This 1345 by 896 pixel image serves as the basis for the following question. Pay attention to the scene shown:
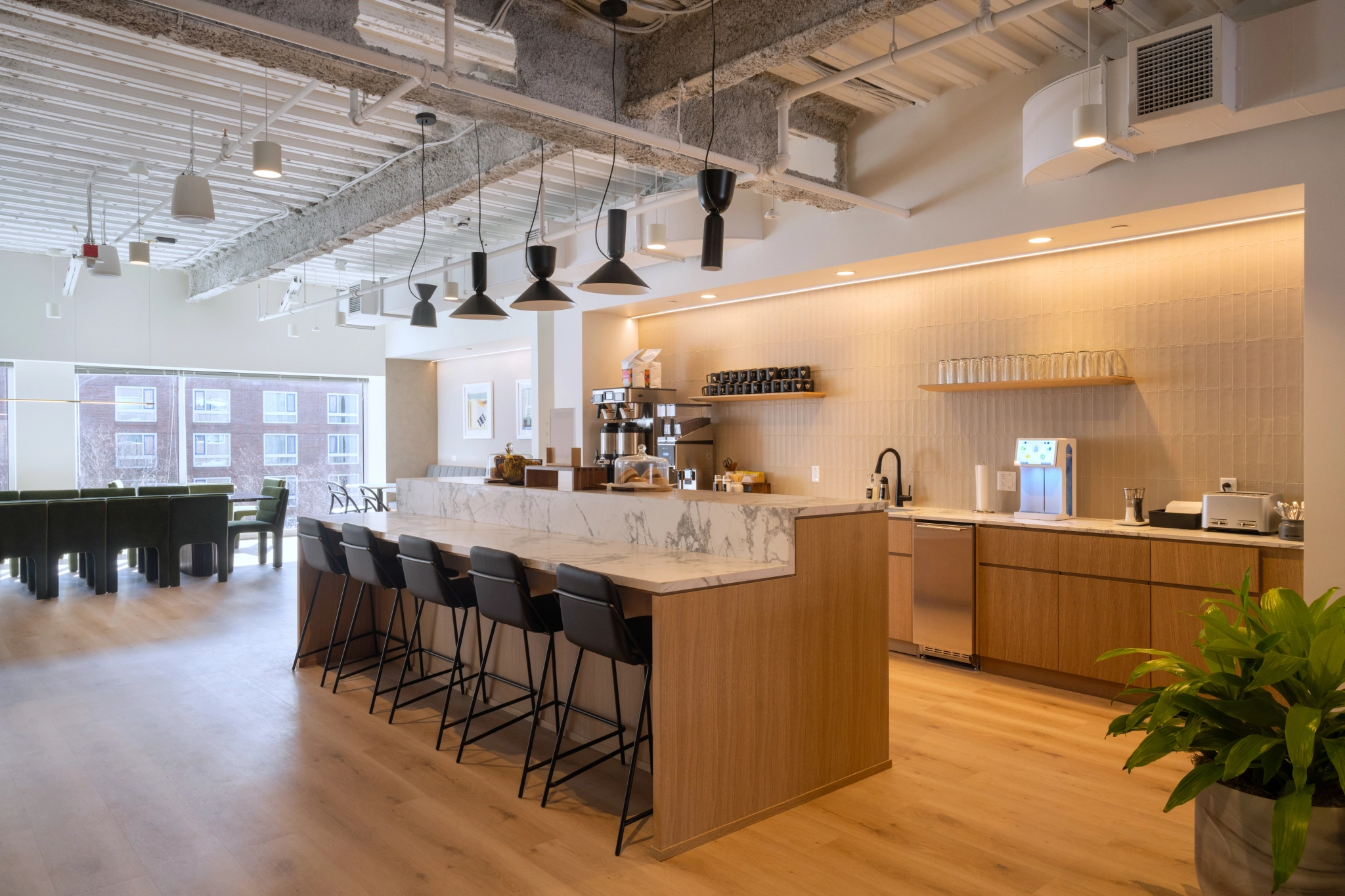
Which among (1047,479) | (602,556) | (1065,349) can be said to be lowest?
(602,556)

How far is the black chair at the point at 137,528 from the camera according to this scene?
7824mm

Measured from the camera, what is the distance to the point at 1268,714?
2375mm

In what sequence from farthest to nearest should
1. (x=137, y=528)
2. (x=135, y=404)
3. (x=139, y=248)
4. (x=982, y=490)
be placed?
(x=135, y=404) → (x=137, y=528) → (x=139, y=248) → (x=982, y=490)

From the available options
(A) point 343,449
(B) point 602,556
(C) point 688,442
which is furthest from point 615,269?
(A) point 343,449

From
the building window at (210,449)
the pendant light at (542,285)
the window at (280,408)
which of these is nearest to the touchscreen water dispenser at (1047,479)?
the pendant light at (542,285)

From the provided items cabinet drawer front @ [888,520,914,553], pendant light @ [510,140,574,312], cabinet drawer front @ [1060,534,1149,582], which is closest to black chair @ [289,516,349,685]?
pendant light @ [510,140,574,312]

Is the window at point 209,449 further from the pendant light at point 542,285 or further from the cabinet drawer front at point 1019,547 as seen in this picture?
the cabinet drawer front at point 1019,547

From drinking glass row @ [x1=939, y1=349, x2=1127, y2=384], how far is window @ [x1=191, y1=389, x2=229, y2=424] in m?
9.49

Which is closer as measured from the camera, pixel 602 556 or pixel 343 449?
pixel 602 556

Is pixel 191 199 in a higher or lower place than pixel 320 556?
higher

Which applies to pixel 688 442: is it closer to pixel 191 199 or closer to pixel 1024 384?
pixel 1024 384

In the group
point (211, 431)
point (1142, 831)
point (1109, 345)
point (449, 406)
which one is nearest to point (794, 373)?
point (1109, 345)

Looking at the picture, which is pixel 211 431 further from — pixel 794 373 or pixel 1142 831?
pixel 1142 831

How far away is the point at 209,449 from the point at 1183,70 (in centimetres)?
1132
